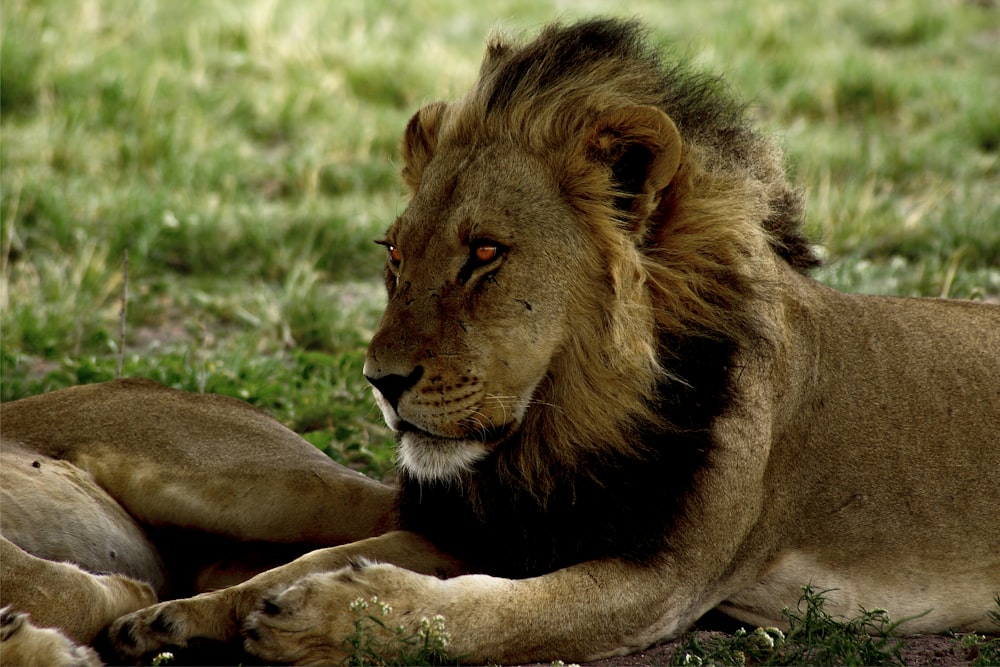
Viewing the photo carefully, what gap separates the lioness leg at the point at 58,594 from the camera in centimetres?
320

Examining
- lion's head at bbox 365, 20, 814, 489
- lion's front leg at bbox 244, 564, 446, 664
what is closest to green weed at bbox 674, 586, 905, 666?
lion's head at bbox 365, 20, 814, 489

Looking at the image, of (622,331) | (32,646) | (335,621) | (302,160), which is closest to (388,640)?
(335,621)

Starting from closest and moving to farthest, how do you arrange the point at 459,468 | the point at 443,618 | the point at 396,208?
1. the point at 443,618
2. the point at 459,468
3. the point at 396,208

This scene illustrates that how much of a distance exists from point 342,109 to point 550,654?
22.5 feet

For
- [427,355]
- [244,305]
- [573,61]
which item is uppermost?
[573,61]

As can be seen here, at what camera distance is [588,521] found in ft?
11.3

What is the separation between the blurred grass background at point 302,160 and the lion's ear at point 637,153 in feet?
2.84

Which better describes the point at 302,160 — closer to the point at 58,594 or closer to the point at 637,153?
the point at 637,153

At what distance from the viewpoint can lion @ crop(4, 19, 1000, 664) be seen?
3256 mm

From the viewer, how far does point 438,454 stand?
337 centimetres

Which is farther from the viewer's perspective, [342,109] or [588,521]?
[342,109]

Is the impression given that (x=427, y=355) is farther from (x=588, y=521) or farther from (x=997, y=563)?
(x=997, y=563)

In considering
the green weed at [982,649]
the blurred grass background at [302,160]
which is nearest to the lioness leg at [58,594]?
the blurred grass background at [302,160]

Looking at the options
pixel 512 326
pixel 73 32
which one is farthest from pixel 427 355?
pixel 73 32
